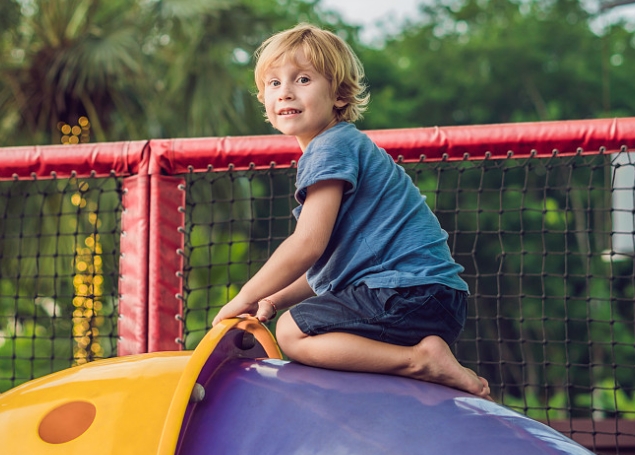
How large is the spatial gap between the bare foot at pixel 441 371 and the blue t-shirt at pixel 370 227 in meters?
0.17

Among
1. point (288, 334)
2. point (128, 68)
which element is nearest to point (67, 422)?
point (288, 334)

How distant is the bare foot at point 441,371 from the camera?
1.93 metres

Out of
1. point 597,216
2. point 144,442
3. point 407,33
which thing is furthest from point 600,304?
point 144,442

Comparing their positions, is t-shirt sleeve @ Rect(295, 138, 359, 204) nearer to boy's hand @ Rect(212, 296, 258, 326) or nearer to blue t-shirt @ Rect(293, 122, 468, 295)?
blue t-shirt @ Rect(293, 122, 468, 295)

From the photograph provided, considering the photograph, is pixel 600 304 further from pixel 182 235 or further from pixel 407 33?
pixel 182 235

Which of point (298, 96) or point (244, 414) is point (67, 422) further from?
point (298, 96)

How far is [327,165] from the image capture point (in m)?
2.05

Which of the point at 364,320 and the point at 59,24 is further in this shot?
the point at 59,24

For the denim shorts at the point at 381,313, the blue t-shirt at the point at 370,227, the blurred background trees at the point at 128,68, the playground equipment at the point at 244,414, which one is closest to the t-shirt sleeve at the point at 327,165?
the blue t-shirt at the point at 370,227

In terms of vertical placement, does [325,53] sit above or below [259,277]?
above

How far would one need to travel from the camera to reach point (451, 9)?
83.4 feet

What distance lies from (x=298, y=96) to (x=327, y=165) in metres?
0.22

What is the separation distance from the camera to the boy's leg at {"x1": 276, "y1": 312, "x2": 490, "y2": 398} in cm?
190

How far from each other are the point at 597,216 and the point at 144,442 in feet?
71.2
